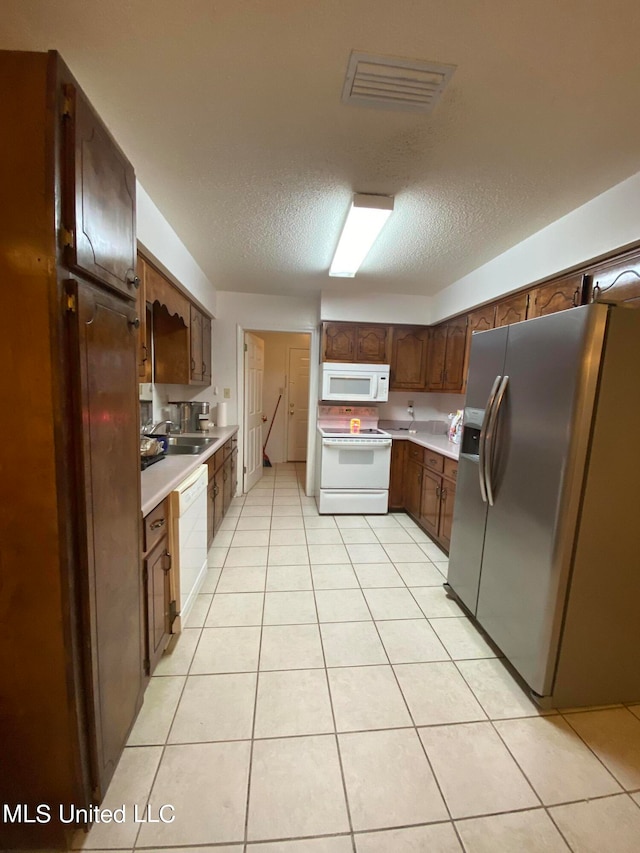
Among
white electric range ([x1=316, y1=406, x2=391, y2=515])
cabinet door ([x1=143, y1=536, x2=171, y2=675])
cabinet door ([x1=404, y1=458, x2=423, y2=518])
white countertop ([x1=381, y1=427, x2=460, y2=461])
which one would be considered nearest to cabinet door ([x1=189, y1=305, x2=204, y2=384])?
white electric range ([x1=316, y1=406, x2=391, y2=515])

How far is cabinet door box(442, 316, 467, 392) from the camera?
10.5ft

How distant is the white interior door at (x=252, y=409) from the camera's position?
13.4ft

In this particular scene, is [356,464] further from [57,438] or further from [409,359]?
[57,438]

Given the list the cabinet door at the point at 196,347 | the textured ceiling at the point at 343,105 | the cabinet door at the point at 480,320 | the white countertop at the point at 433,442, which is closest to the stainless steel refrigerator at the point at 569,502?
the textured ceiling at the point at 343,105

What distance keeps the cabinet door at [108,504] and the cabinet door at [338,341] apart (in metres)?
2.63

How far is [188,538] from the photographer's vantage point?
189cm

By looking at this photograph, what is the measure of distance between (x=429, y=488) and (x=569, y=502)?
1.78m

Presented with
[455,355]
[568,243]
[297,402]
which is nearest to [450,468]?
[455,355]

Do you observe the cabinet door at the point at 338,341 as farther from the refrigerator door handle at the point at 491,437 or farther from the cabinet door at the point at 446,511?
the refrigerator door handle at the point at 491,437

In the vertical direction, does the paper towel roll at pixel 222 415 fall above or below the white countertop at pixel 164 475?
above

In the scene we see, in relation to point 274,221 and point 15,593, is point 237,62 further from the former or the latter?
point 15,593

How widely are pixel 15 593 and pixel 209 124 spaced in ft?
5.69

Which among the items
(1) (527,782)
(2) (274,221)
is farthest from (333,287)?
(1) (527,782)

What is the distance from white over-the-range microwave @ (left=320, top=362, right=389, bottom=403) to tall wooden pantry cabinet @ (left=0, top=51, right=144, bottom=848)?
2682 millimetres
